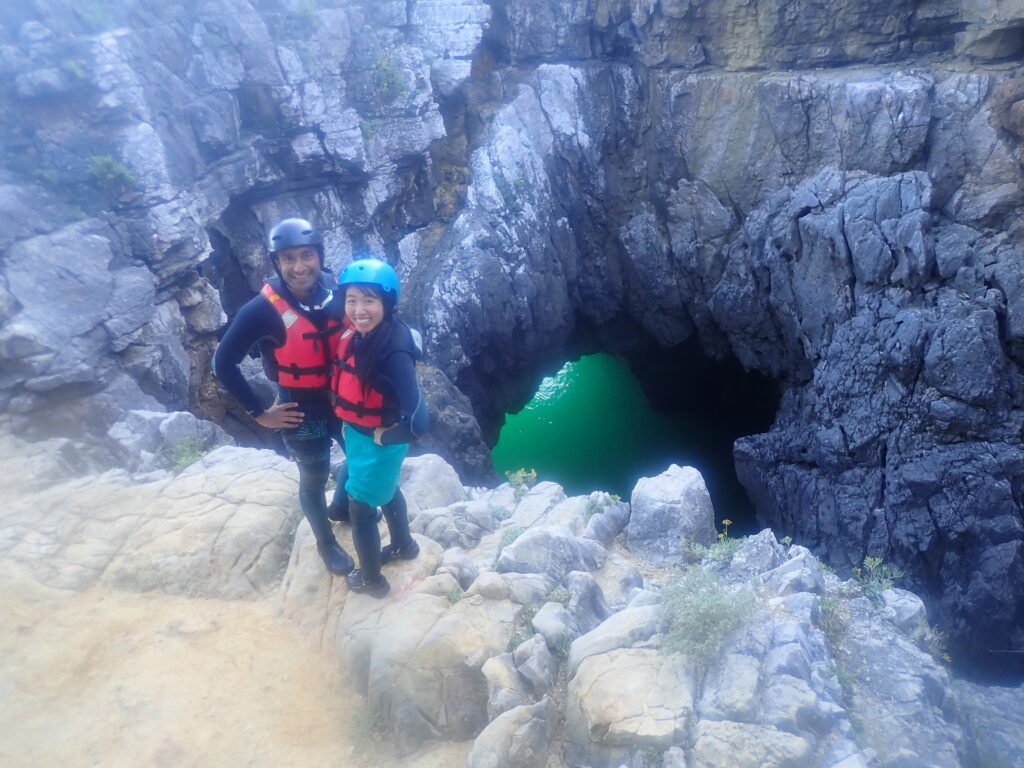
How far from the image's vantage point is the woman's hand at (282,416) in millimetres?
4043

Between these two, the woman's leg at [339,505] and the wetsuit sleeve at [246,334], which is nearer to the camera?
the wetsuit sleeve at [246,334]

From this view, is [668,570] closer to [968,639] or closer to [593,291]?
[968,639]

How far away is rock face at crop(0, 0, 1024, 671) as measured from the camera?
9.34 meters

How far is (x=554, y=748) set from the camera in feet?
12.0

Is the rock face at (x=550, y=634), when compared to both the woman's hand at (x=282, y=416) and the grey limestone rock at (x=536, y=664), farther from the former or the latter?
the woman's hand at (x=282, y=416)

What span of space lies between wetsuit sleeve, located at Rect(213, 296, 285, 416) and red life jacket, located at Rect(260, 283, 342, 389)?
0.15 feet

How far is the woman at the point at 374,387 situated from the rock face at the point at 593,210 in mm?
5705

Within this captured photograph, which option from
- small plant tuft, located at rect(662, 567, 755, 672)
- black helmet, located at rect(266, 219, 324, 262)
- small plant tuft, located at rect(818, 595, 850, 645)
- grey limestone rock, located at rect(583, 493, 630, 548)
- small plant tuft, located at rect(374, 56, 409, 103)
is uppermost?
small plant tuft, located at rect(374, 56, 409, 103)

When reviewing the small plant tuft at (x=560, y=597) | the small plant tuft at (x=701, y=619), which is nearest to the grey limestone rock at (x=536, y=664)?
the small plant tuft at (x=560, y=597)

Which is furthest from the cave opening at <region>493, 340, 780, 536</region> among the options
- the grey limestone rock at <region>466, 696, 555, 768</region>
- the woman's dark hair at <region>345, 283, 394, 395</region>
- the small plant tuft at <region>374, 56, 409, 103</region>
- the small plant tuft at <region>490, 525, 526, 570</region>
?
the woman's dark hair at <region>345, 283, 394, 395</region>

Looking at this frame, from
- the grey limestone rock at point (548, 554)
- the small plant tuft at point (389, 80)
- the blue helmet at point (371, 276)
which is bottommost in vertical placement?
the grey limestone rock at point (548, 554)

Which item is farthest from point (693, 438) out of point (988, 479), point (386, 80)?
point (386, 80)

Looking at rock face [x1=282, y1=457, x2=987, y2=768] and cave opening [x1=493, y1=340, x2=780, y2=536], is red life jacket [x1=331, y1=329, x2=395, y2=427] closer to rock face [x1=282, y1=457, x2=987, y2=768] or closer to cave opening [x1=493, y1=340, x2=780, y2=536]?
rock face [x1=282, y1=457, x2=987, y2=768]

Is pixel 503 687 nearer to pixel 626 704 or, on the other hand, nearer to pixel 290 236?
pixel 626 704
